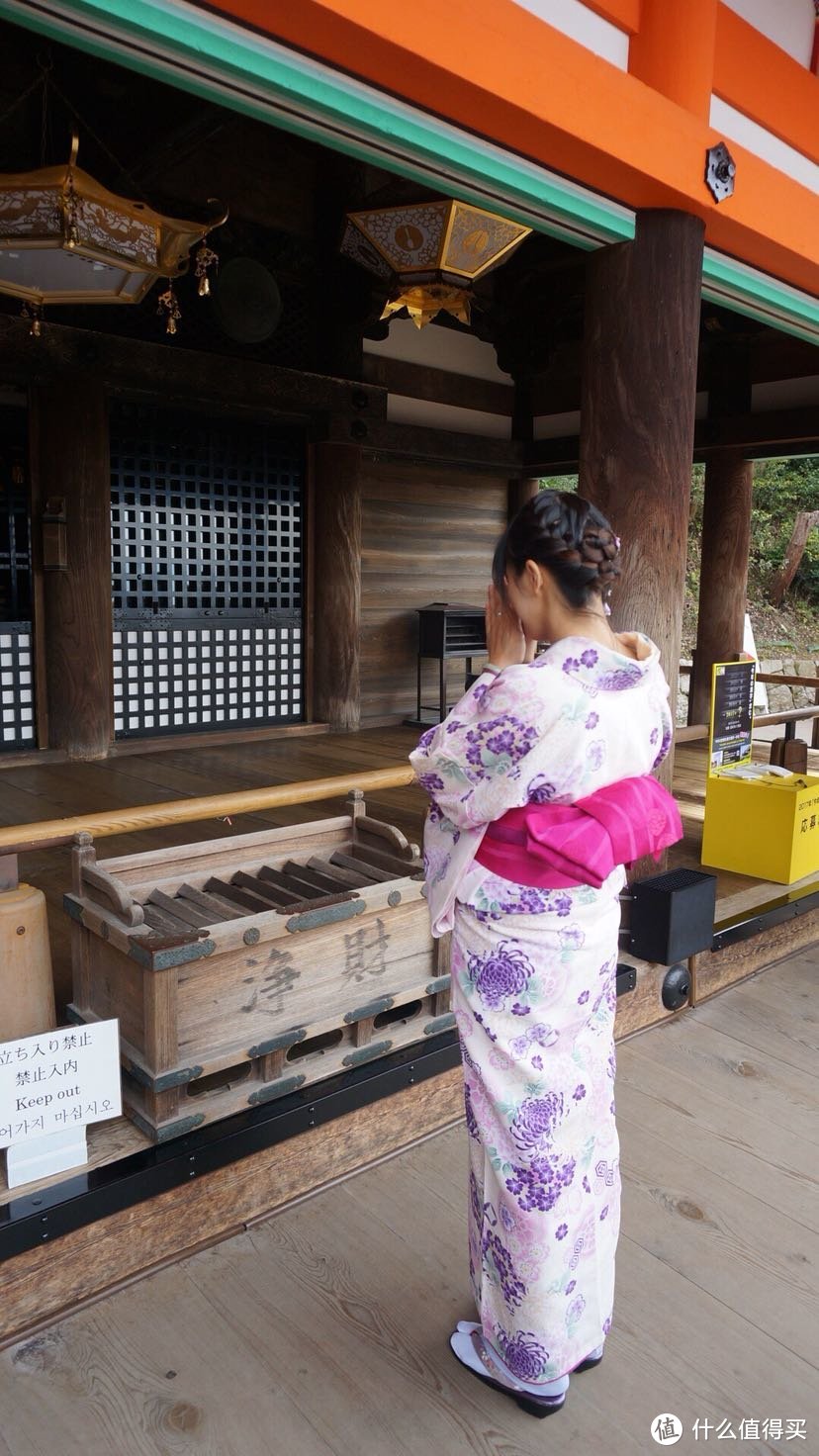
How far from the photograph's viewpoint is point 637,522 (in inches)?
122

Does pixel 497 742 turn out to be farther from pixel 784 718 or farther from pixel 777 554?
pixel 777 554

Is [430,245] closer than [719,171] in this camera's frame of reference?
No

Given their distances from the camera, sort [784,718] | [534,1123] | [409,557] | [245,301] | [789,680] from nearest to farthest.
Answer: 1. [534,1123]
2. [784,718]
3. [245,301]
4. [789,680]
5. [409,557]

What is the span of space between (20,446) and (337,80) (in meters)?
4.17

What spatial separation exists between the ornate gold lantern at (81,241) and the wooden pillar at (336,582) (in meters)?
2.16

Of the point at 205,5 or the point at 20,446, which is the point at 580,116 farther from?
the point at 20,446

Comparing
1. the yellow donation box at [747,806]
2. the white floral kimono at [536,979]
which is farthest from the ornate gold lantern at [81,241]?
the white floral kimono at [536,979]

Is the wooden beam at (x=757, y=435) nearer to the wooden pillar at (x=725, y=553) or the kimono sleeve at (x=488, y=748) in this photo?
the wooden pillar at (x=725, y=553)

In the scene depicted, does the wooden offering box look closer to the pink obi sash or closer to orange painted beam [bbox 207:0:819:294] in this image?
the pink obi sash

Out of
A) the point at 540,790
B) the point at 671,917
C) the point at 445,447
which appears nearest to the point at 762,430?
the point at 445,447

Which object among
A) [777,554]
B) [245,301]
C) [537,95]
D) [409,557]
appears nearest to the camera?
[537,95]

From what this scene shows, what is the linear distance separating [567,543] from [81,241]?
3464mm

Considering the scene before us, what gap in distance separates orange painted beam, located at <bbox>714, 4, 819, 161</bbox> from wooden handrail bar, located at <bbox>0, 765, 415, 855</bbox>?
2.53 meters

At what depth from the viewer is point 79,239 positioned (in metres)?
3.98
